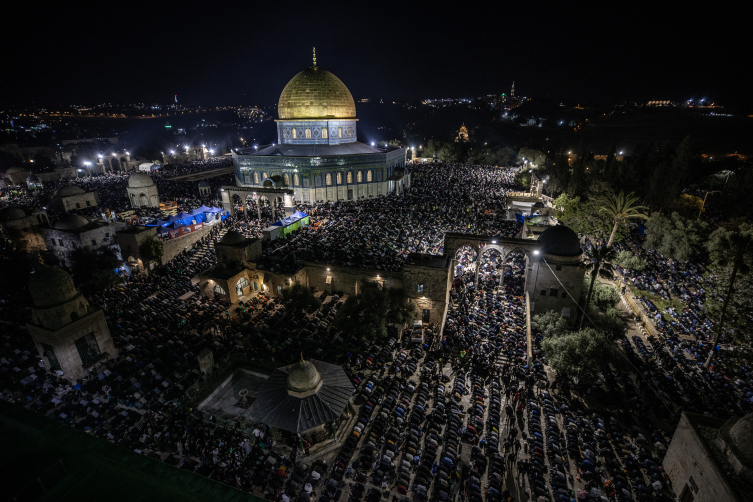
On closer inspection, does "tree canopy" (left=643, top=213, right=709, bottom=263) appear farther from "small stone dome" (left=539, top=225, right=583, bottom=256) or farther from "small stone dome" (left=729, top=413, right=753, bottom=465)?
"small stone dome" (left=729, top=413, right=753, bottom=465)

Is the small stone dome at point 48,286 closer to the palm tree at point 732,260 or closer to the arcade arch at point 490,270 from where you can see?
the arcade arch at point 490,270

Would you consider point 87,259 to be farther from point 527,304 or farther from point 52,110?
point 52,110

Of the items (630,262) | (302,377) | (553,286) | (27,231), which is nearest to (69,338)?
(302,377)

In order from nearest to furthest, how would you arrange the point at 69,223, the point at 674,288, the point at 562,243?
1. the point at 562,243
2. the point at 674,288
3. the point at 69,223

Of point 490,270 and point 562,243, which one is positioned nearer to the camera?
point 562,243

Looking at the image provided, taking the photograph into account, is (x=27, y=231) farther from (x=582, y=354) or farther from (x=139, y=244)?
(x=582, y=354)
